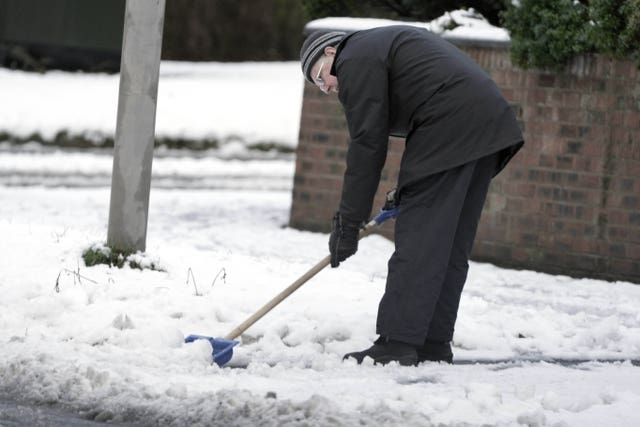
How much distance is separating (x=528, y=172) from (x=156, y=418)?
5018 mm

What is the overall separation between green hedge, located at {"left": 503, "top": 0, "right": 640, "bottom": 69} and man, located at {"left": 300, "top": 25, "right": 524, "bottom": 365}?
115 inches

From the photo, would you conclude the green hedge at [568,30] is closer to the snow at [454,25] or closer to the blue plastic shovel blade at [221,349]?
the snow at [454,25]

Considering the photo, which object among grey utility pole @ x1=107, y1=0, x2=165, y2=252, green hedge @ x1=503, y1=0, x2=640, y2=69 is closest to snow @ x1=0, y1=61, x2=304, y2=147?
green hedge @ x1=503, y1=0, x2=640, y2=69

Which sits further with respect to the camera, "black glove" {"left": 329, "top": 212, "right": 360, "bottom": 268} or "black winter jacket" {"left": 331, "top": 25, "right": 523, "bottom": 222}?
"black glove" {"left": 329, "top": 212, "right": 360, "bottom": 268}

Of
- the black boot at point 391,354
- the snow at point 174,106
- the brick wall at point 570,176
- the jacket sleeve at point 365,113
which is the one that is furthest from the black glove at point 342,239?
the snow at point 174,106

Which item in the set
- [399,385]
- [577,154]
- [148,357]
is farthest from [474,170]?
[577,154]

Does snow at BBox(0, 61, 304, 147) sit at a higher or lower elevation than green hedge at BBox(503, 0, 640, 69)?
lower

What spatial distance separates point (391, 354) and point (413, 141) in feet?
3.10

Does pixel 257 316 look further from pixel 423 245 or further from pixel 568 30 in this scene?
pixel 568 30

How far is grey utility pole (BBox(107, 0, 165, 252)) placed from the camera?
6738 mm

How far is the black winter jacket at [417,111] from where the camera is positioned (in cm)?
546

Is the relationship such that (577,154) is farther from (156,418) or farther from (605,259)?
(156,418)

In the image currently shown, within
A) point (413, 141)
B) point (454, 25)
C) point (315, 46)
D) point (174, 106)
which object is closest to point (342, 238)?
point (413, 141)

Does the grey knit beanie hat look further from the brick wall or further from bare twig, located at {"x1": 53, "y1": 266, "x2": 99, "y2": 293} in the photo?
the brick wall
